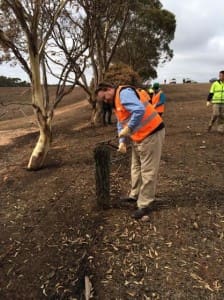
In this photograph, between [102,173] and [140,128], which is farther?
[102,173]

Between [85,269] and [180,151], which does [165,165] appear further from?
[85,269]

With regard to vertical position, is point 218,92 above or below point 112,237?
above

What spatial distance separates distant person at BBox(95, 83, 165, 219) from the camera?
186 inches

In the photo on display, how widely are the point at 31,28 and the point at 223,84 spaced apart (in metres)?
5.27

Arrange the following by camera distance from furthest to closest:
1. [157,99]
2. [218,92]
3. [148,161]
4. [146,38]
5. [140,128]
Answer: [146,38] < [157,99] < [218,92] < [148,161] < [140,128]

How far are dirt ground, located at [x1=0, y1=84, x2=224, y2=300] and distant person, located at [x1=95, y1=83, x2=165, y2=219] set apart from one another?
0.40 m

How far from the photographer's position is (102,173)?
5422 mm

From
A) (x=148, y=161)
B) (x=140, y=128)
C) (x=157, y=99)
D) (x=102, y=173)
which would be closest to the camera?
(x=140, y=128)

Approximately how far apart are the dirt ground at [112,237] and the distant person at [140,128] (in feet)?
1.32

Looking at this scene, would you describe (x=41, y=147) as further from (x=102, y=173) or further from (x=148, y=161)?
(x=148, y=161)

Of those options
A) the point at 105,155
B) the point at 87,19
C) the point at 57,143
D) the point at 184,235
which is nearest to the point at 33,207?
the point at 105,155

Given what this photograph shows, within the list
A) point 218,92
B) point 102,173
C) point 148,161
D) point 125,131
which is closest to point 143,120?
point 125,131

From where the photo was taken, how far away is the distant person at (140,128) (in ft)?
15.5

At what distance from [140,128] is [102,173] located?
0.91 m
